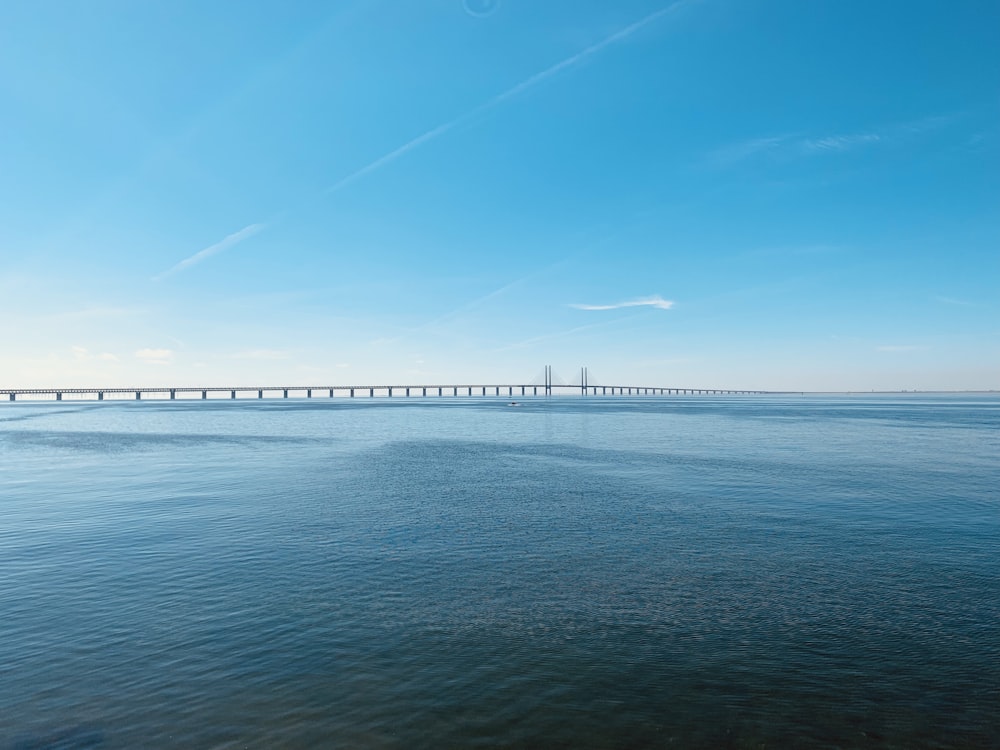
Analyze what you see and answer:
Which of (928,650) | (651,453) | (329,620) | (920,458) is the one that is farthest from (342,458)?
(920,458)

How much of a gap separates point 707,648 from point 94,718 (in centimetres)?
1043

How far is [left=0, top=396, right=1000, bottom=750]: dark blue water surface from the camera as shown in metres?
8.48

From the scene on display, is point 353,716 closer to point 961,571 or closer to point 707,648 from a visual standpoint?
point 707,648

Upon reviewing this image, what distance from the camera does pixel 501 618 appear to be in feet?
40.1

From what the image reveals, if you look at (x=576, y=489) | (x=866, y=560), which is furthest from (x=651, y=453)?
(x=866, y=560)

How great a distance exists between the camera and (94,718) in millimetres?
8516

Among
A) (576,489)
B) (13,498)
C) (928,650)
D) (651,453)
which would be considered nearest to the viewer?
(928,650)

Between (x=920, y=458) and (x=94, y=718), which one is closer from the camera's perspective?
(x=94, y=718)

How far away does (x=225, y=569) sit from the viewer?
15.7 metres

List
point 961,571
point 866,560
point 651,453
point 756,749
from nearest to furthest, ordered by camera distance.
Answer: point 756,749 → point 961,571 → point 866,560 → point 651,453

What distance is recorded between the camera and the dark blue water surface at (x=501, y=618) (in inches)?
334

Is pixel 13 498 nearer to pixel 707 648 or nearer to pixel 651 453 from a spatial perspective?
pixel 707 648

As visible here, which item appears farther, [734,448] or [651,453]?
[734,448]

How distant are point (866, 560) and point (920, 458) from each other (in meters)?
32.2
